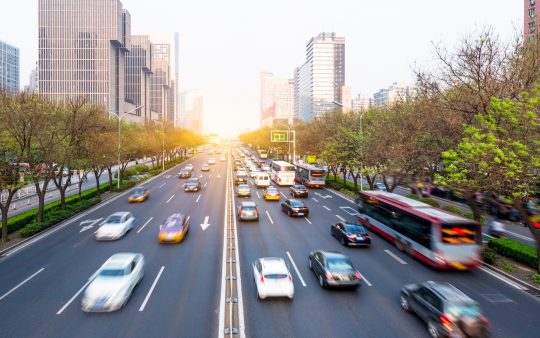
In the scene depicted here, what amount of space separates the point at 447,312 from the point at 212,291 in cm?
984

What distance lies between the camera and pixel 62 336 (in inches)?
484

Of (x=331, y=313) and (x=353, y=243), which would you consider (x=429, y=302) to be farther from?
(x=353, y=243)

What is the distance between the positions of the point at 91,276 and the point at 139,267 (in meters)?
3.25

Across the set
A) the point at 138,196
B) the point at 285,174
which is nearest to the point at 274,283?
the point at 138,196

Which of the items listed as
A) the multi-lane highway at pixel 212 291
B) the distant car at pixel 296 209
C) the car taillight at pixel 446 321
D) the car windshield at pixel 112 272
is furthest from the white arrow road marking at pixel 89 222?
the car taillight at pixel 446 321

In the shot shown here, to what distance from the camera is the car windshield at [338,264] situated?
16.4 metres

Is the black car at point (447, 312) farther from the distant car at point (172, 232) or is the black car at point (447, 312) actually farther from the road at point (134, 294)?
the distant car at point (172, 232)

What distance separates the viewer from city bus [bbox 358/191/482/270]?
1839cm

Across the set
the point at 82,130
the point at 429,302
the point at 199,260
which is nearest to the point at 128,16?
the point at 82,130

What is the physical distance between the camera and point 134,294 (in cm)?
1583

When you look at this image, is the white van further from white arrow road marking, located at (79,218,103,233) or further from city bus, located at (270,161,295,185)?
white arrow road marking, located at (79,218,103,233)

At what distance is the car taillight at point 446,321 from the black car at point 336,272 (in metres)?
4.62

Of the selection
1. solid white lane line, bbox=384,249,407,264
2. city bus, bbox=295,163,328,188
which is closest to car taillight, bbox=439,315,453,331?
solid white lane line, bbox=384,249,407,264

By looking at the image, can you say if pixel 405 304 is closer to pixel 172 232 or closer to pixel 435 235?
pixel 435 235
